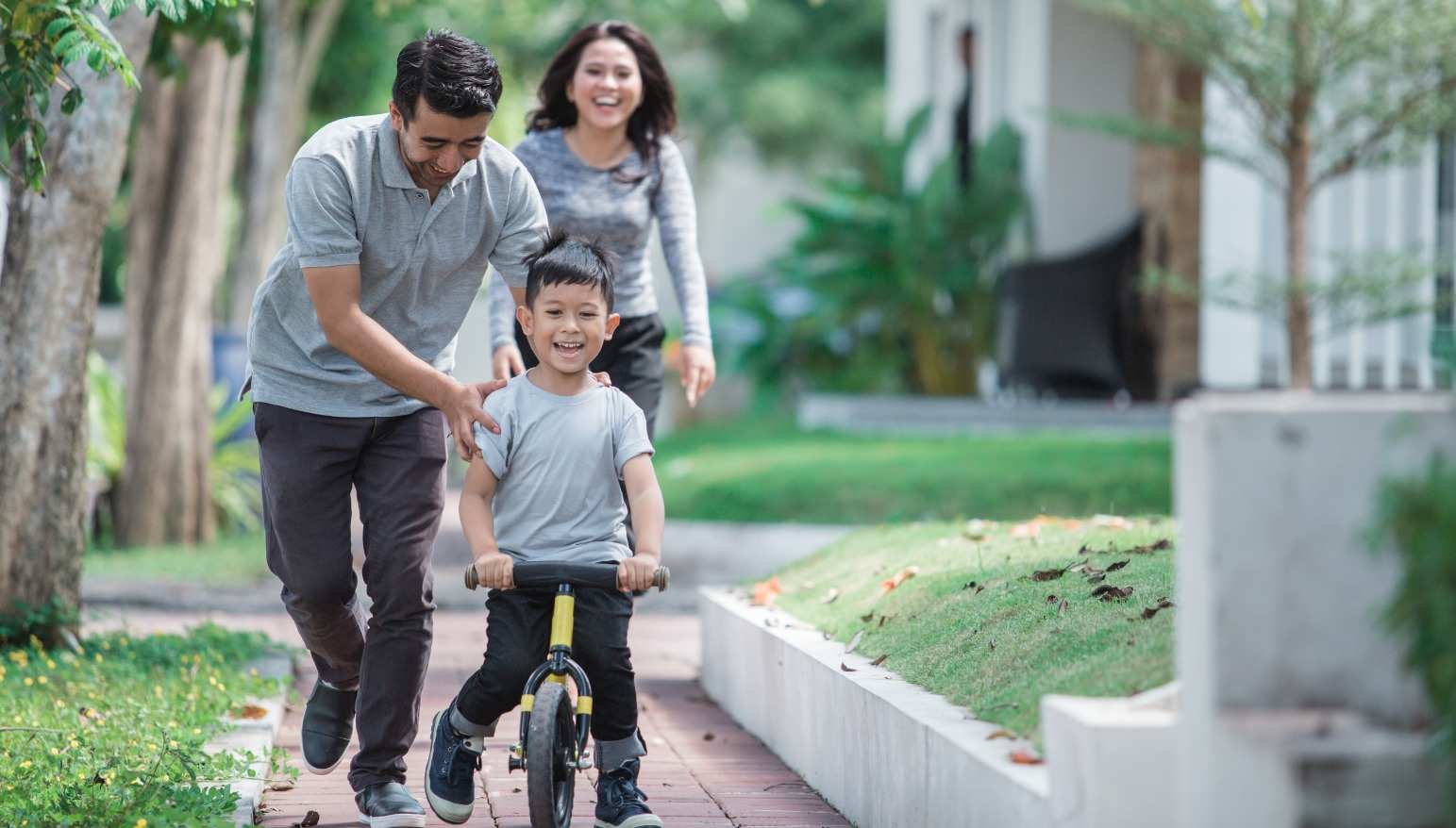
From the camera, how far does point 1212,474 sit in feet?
8.38

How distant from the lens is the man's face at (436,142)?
12.3 feet

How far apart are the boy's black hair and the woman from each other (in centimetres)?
113

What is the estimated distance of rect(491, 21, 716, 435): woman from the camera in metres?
5.21

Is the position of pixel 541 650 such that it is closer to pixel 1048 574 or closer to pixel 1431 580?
pixel 1048 574

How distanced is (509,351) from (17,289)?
85.2 inches

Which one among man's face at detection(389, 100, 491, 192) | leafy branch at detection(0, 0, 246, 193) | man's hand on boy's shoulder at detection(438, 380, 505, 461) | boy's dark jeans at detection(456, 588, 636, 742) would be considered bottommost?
boy's dark jeans at detection(456, 588, 636, 742)

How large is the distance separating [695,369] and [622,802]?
1357 millimetres

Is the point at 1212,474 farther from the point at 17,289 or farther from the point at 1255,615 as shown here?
the point at 17,289

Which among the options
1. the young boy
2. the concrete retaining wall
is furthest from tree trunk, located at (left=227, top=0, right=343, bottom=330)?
the young boy

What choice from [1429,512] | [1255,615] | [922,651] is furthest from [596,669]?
[1429,512]

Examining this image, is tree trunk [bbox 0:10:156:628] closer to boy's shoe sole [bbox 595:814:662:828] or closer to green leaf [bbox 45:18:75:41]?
green leaf [bbox 45:18:75:41]

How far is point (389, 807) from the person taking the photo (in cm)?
389

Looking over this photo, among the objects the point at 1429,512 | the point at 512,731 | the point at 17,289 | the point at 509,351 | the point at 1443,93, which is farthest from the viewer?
the point at 1443,93

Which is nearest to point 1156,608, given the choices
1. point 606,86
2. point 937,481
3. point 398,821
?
point 398,821
